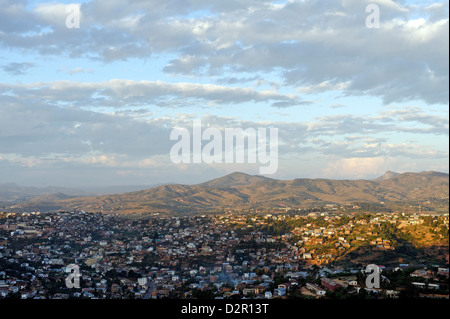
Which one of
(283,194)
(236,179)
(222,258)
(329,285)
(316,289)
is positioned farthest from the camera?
(236,179)

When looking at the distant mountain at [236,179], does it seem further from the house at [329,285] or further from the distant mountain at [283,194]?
the house at [329,285]

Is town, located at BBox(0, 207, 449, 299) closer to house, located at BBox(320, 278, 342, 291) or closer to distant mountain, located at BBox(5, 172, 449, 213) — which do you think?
house, located at BBox(320, 278, 342, 291)

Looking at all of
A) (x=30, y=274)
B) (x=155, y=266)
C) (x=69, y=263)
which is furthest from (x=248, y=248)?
(x=30, y=274)

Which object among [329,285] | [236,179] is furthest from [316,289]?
[236,179]

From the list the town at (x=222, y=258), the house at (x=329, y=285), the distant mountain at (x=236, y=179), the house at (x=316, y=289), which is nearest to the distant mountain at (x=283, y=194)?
the distant mountain at (x=236, y=179)

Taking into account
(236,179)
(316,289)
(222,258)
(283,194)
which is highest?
(236,179)

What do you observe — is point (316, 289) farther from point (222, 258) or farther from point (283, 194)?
point (283, 194)
